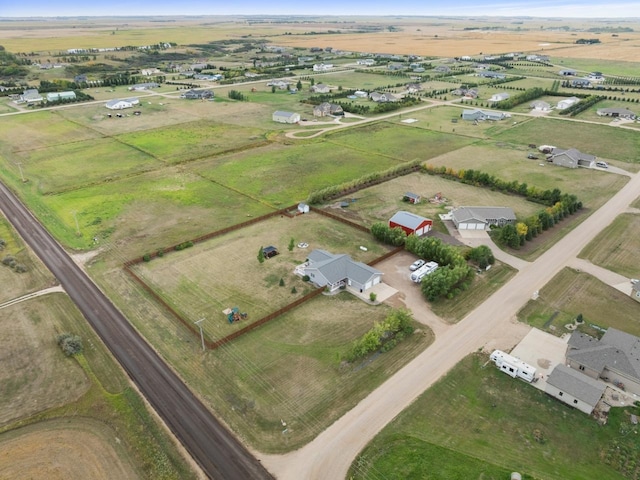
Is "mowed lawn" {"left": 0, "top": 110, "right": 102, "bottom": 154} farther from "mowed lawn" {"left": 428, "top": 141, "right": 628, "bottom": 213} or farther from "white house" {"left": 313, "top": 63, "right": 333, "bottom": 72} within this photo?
"white house" {"left": 313, "top": 63, "right": 333, "bottom": 72}

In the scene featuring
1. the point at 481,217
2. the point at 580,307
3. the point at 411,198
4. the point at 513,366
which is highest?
the point at 481,217

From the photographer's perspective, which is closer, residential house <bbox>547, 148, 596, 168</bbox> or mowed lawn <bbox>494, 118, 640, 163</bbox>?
residential house <bbox>547, 148, 596, 168</bbox>

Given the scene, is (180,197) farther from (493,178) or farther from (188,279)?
(493,178)

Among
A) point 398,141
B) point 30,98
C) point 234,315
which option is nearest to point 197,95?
point 30,98

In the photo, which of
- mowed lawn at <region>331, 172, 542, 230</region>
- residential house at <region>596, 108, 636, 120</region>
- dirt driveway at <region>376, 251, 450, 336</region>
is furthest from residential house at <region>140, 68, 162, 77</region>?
dirt driveway at <region>376, 251, 450, 336</region>

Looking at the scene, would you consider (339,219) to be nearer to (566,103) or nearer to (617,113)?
(617,113)
